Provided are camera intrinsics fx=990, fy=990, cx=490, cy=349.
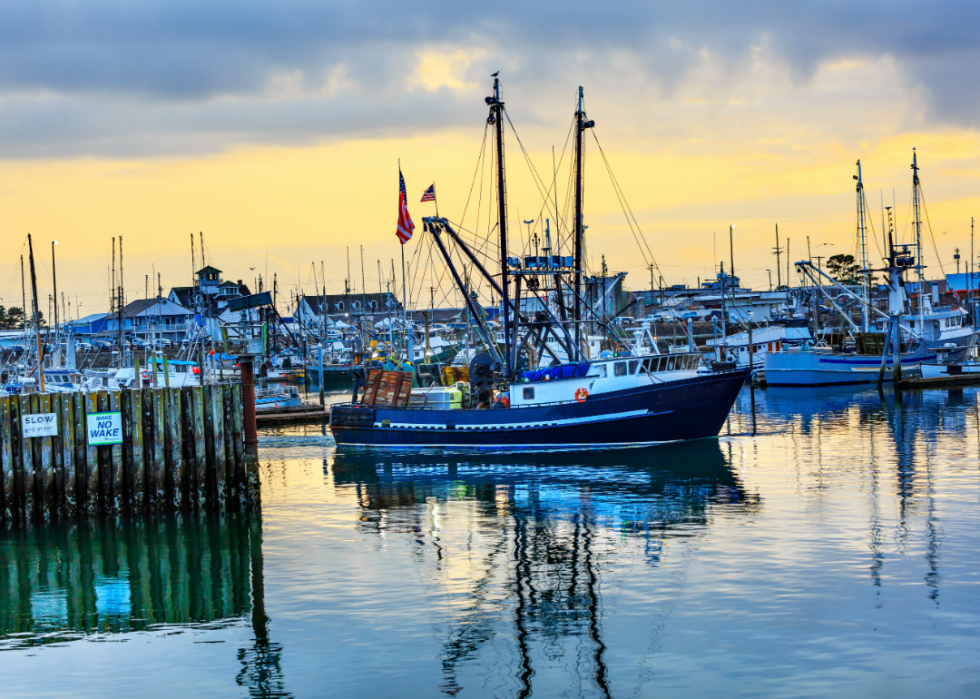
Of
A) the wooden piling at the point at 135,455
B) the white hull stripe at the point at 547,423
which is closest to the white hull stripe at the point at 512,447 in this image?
the white hull stripe at the point at 547,423

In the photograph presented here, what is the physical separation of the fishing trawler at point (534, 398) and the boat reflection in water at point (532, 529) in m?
0.99

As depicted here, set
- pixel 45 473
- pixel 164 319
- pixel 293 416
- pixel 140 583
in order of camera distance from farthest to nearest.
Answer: pixel 164 319 → pixel 293 416 → pixel 45 473 → pixel 140 583

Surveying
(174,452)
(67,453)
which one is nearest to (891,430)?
(174,452)

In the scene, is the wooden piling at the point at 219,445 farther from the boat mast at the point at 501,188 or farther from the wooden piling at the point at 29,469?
the boat mast at the point at 501,188

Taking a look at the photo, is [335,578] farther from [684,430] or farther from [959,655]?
[684,430]

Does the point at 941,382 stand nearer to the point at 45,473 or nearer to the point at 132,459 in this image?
the point at 132,459

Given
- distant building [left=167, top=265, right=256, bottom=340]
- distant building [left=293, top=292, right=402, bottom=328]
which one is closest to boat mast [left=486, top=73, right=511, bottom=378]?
distant building [left=167, top=265, right=256, bottom=340]

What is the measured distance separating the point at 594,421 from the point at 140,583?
21.5 m

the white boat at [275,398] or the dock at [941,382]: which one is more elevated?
the white boat at [275,398]

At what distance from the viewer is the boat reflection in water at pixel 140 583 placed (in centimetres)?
1573

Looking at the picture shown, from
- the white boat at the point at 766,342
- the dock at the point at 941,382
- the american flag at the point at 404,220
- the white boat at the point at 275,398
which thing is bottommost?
the dock at the point at 941,382

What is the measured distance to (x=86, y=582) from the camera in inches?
749

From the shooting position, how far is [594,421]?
123 feet

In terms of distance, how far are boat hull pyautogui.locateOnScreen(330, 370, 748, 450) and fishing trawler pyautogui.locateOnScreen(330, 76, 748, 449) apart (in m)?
0.04
